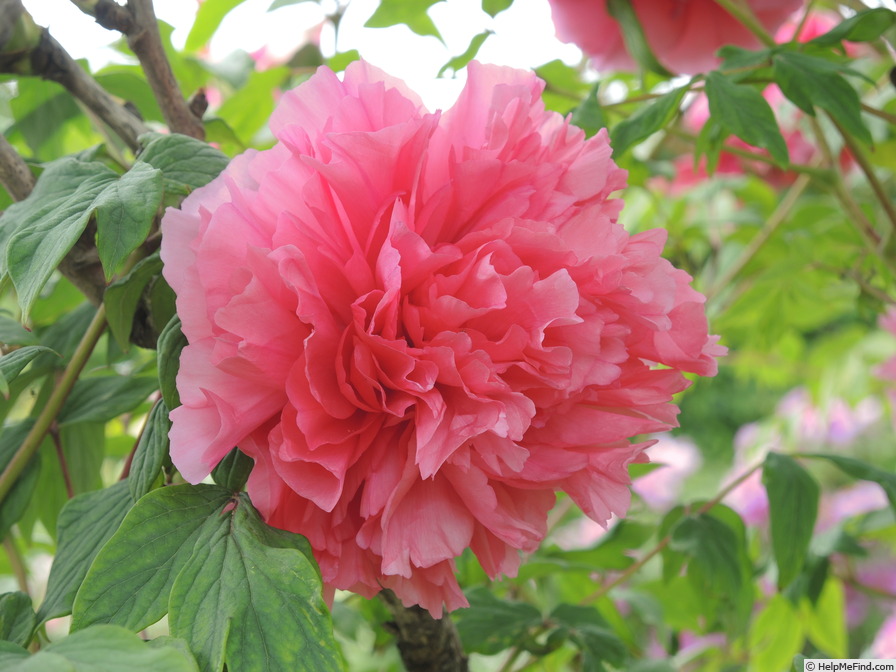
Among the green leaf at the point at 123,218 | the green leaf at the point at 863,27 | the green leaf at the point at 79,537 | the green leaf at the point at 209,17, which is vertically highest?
the green leaf at the point at 863,27

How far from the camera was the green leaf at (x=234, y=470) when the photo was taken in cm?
33

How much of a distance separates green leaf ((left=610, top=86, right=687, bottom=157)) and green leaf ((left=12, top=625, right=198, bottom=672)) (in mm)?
356

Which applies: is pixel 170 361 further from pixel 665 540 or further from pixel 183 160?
pixel 665 540

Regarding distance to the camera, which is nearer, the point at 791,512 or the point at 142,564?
the point at 142,564

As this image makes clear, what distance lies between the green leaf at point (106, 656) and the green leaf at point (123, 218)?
122 millimetres

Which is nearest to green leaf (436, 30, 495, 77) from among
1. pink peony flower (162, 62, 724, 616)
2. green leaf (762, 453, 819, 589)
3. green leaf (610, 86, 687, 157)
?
green leaf (610, 86, 687, 157)

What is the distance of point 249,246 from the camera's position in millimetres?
291

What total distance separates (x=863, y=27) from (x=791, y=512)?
1.01ft

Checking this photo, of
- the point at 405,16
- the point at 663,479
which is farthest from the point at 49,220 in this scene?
the point at 663,479

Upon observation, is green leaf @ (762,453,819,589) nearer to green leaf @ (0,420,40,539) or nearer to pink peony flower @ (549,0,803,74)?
pink peony flower @ (549,0,803,74)

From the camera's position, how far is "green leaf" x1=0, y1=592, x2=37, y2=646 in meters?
0.32

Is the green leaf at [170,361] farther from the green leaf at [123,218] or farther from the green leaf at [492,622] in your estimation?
the green leaf at [492,622]

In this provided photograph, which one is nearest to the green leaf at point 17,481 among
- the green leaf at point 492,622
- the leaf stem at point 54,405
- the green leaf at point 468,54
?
the leaf stem at point 54,405

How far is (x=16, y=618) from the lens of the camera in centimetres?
33
